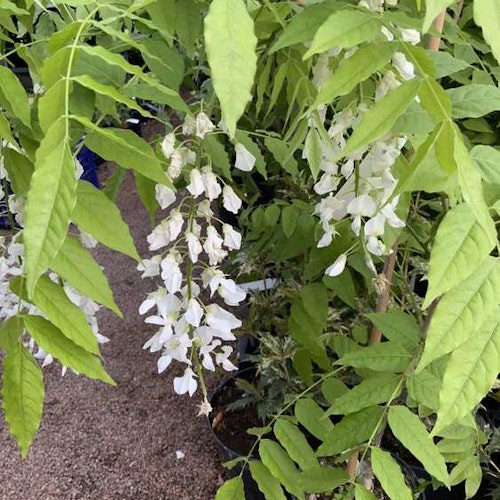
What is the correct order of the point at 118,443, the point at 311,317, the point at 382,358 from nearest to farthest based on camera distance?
the point at 382,358 < the point at 311,317 < the point at 118,443

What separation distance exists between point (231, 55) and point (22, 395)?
383mm

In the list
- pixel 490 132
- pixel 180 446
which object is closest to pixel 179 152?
pixel 490 132

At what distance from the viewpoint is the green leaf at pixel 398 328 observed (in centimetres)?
84

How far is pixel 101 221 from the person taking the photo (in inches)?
22.9

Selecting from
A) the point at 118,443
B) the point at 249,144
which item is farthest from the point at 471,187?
the point at 118,443

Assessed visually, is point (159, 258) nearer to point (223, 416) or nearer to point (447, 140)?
point (447, 140)

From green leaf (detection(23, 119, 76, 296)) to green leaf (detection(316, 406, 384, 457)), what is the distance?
18.4 inches

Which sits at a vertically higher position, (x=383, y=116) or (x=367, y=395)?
(x=383, y=116)

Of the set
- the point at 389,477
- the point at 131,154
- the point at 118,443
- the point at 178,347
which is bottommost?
the point at 118,443

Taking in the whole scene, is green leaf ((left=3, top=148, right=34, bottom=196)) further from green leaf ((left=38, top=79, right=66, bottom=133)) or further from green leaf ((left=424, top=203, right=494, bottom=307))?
green leaf ((left=424, top=203, right=494, bottom=307))

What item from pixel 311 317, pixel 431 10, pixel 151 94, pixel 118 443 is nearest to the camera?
pixel 431 10

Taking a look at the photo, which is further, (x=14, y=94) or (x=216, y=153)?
(x=216, y=153)

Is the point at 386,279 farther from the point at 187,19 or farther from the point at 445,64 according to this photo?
the point at 187,19

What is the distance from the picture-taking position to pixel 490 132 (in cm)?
124
